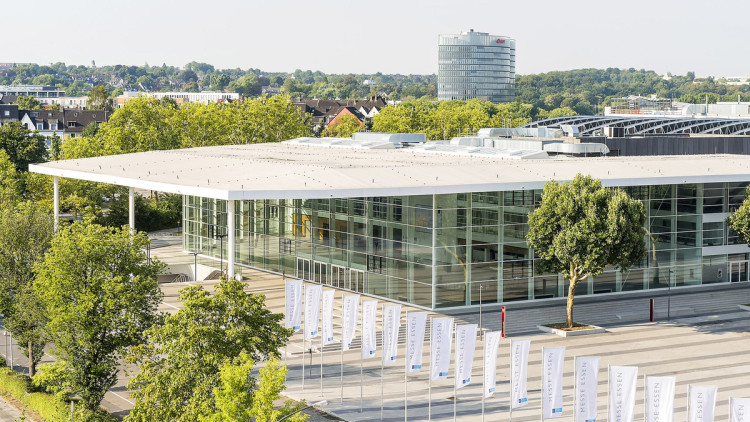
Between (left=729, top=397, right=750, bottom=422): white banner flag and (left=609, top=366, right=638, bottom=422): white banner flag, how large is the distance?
3697 mm

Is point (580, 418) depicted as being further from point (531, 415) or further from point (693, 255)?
point (693, 255)

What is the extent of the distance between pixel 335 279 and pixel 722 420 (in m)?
27.9

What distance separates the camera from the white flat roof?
52469 mm

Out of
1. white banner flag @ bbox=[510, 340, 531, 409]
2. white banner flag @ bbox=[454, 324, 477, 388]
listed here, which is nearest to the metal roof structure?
white banner flag @ bbox=[454, 324, 477, 388]

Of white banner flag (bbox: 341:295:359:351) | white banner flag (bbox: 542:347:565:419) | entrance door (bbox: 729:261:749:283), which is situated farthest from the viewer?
entrance door (bbox: 729:261:749:283)

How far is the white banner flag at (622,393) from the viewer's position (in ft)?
102

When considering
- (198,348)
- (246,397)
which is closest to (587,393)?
(246,397)

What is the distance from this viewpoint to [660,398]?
30.1 metres

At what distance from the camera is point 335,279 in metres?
60.6

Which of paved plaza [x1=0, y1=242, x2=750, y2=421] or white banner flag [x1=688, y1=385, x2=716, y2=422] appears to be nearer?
white banner flag [x1=688, y1=385, x2=716, y2=422]

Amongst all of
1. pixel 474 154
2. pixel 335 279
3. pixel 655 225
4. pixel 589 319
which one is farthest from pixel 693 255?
pixel 335 279

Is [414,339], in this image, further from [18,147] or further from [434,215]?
[18,147]

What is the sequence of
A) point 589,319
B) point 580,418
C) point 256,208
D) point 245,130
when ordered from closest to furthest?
point 580,418 < point 589,319 < point 256,208 < point 245,130

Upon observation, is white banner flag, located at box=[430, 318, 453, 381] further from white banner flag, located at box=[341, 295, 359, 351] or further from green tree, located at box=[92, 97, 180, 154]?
green tree, located at box=[92, 97, 180, 154]
